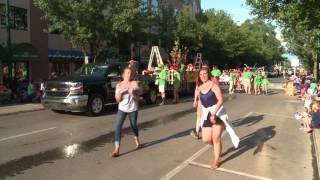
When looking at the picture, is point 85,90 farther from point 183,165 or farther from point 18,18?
point 18,18

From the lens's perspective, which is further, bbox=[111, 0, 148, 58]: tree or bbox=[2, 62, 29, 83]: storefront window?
bbox=[2, 62, 29, 83]: storefront window

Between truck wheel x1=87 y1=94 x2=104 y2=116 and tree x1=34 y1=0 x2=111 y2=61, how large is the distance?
10.7 metres

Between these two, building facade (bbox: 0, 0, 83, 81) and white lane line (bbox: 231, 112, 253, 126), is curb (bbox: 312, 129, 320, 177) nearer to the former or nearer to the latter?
white lane line (bbox: 231, 112, 253, 126)

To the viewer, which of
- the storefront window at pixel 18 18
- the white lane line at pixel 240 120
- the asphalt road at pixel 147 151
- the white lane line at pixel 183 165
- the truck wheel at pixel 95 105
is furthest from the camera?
the storefront window at pixel 18 18

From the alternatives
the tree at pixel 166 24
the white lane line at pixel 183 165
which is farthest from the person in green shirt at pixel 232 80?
the white lane line at pixel 183 165

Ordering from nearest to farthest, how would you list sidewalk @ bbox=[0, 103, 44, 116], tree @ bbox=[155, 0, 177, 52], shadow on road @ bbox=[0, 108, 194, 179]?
shadow on road @ bbox=[0, 108, 194, 179]
sidewalk @ bbox=[0, 103, 44, 116]
tree @ bbox=[155, 0, 177, 52]

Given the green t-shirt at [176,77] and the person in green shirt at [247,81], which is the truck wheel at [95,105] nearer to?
the green t-shirt at [176,77]

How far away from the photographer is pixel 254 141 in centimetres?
1073

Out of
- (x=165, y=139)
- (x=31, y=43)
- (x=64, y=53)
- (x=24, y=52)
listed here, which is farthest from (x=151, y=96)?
(x=64, y=53)

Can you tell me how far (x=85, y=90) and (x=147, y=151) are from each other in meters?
6.23

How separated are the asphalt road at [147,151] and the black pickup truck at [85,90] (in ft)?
2.49

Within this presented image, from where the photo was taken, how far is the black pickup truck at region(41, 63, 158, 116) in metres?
14.9

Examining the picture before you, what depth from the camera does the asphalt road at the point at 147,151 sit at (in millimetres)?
7633

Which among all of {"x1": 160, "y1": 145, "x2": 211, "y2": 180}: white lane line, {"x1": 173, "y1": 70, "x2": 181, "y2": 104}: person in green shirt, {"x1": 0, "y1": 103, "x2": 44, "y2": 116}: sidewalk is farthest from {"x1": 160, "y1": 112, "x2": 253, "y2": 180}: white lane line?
{"x1": 173, "y1": 70, "x2": 181, "y2": 104}: person in green shirt
